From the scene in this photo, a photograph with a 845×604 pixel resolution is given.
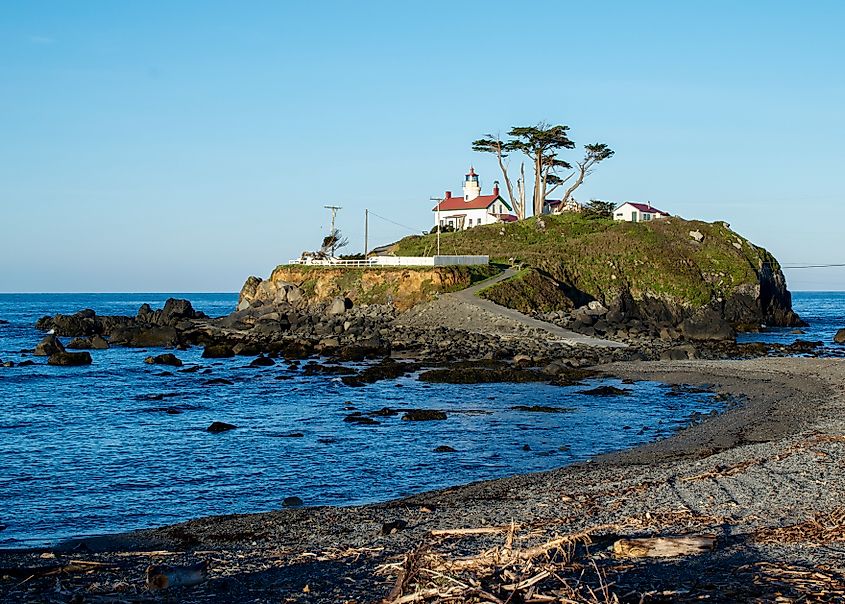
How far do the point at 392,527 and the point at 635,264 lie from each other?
62515mm

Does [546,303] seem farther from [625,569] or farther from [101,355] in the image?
[625,569]

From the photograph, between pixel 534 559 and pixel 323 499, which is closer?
pixel 534 559

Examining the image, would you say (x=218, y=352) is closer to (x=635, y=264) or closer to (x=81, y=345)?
(x=81, y=345)

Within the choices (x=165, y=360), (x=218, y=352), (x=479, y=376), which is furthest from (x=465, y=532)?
(x=218, y=352)

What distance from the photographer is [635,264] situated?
7169 centimetres

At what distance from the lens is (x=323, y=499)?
52.9 ft

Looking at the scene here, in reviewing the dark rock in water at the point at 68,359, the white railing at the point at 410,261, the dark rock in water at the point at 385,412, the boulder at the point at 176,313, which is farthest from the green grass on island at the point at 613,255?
the dark rock in water at the point at 385,412

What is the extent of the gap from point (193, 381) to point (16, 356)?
20.8 m

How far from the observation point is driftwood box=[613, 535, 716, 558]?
8.77m

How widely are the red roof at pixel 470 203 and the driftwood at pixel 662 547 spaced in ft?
277

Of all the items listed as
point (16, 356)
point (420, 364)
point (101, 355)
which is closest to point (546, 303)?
point (420, 364)

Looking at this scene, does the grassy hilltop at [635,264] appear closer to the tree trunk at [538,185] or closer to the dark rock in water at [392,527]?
the tree trunk at [538,185]

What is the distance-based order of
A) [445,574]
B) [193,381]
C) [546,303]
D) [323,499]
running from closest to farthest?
[445,574], [323,499], [193,381], [546,303]

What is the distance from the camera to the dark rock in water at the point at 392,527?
11898mm
